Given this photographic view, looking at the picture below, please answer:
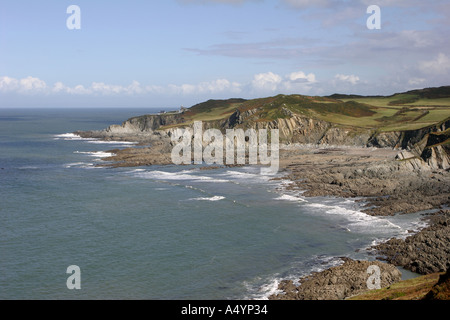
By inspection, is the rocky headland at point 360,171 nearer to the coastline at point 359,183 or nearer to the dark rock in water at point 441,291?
the coastline at point 359,183

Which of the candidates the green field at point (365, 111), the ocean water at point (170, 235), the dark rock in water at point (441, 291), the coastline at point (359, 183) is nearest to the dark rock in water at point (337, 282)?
the coastline at point (359, 183)

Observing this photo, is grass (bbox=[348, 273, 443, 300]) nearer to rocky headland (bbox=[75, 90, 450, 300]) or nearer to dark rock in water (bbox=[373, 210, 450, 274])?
rocky headland (bbox=[75, 90, 450, 300])

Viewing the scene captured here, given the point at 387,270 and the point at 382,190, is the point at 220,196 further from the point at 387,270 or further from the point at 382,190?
the point at 387,270

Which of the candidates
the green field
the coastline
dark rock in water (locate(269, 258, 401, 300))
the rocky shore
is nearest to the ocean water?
dark rock in water (locate(269, 258, 401, 300))

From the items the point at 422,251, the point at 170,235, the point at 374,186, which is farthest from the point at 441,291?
the point at 374,186

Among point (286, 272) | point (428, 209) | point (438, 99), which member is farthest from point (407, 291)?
point (438, 99)
